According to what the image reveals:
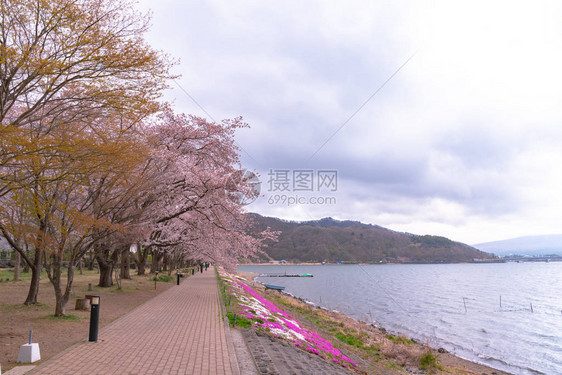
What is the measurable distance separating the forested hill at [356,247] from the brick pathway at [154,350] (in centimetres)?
14886

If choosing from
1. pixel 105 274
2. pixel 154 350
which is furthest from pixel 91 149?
pixel 105 274

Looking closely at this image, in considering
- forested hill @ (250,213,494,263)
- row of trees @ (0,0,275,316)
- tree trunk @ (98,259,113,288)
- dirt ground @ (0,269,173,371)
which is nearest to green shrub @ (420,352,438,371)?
row of trees @ (0,0,275,316)

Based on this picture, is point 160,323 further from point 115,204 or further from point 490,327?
point 490,327

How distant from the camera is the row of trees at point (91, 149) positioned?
7781 mm

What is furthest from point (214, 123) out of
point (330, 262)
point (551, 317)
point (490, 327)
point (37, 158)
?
point (330, 262)

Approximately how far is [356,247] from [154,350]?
17242 cm

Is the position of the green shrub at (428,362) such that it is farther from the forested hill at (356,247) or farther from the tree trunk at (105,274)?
the forested hill at (356,247)

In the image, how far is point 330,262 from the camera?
174 meters

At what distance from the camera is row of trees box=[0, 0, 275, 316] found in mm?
7781

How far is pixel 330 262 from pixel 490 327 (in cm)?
14732

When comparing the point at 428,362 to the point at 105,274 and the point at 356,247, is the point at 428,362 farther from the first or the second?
the point at 356,247

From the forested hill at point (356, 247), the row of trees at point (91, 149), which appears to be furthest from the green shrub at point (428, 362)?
the forested hill at point (356, 247)

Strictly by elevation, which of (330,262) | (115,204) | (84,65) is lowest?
(330,262)

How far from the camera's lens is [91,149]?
8117mm
